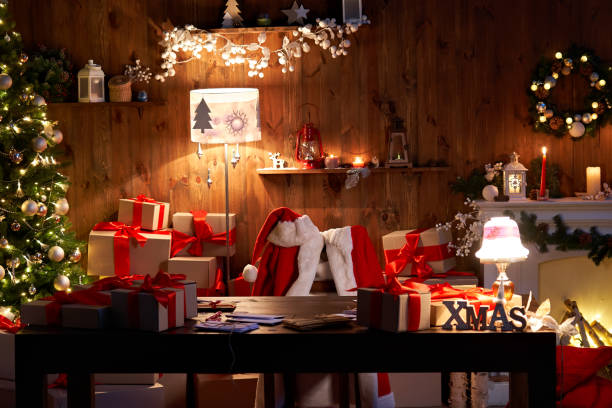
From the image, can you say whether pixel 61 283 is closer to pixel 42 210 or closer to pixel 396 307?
pixel 42 210

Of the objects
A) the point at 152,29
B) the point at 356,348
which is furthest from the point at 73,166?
the point at 356,348

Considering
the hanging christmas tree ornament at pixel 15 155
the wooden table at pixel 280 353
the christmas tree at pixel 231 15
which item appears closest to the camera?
the wooden table at pixel 280 353

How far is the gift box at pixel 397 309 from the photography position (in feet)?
7.38

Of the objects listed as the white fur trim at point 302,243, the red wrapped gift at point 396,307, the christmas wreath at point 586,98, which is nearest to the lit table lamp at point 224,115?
the white fur trim at point 302,243

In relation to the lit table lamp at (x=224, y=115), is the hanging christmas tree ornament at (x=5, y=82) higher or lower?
higher

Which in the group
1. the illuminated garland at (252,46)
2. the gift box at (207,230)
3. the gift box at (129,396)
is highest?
the illuminated garland at (252,46)

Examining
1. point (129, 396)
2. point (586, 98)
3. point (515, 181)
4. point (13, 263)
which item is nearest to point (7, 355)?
point (129, 396)

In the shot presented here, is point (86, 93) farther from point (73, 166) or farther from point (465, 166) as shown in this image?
point (465, 166)

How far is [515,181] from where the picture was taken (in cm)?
444

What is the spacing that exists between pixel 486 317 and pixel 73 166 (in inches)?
130

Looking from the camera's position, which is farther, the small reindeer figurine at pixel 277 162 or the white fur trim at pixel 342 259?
the small reindeer figurine at pixel 277 162

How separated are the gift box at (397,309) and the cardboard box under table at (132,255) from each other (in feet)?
7.85

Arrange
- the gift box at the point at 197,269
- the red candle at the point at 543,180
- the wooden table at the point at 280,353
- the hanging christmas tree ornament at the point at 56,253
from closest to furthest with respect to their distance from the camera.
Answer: the wooden table at the point at 280,353 → the hanging christmas tree ornament at the point at 56,253 → the red candle at the point at 543,180 → the gift box at the point at 197,269

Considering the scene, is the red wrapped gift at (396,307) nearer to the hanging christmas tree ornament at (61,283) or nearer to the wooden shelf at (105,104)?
the hanging christmas tree ornament at (61,283)
